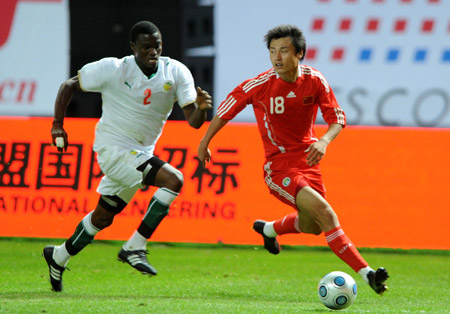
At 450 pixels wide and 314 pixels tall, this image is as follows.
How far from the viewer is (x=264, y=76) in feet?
26.2

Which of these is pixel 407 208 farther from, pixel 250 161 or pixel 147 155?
pixel 147 155

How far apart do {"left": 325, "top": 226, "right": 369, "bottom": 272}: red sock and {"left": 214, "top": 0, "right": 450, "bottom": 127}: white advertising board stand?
24.5ft

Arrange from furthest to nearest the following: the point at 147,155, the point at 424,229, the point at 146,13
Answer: the point at 146,13
the point at 424,229
the point at 147,155

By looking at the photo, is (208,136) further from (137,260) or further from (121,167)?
(137,260)

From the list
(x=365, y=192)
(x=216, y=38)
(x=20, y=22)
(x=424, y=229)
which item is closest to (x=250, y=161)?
(x=365, y=192)

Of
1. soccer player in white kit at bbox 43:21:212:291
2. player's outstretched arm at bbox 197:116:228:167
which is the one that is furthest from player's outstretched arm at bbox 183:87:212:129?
player's outstretched arm at bbox 197:116:228:167

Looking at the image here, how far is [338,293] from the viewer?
6.96 metres

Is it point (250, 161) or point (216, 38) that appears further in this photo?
point (216, 38)

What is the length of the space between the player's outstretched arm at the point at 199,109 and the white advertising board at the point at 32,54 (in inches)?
301

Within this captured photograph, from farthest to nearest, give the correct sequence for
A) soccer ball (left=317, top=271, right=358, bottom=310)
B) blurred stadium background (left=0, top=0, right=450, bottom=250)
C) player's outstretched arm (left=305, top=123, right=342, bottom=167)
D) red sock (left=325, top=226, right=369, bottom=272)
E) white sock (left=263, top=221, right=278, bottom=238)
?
blurred stadium background (left=0, top=0, right=450, bottom=250) → white sock (left=263, top=221, right=278, bottom=238) → player's outstretched arm (left=305, top=123, right=342, bottom=167) → red sock (left=325, top=226, right=369, bottom=272) → soccer ball (left=317, top=271, right=358, bottom=310)

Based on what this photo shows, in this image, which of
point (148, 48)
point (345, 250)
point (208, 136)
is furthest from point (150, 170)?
point (345, 250)

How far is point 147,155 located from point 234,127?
14.8ft

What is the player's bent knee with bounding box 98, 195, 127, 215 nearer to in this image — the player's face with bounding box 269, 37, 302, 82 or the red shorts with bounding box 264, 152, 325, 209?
the red shorts with bounding box 264, 152, 325, 209

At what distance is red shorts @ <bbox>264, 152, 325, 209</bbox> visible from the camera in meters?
7.81
